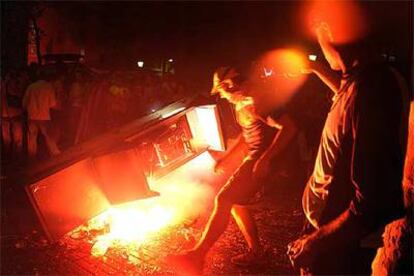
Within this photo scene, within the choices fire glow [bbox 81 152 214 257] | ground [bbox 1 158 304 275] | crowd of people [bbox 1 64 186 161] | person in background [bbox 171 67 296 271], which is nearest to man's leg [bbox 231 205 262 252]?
person in background [bbox 171 67 296 271]

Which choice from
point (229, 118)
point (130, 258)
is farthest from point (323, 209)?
point (229, 118)

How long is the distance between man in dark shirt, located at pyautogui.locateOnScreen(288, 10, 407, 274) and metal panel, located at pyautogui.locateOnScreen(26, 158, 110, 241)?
3603 mm

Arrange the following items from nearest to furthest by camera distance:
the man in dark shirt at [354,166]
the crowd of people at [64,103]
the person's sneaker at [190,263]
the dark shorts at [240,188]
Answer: the man in dark shirt at [354,166], the person's sneaker at [190,263], the dark shorts at [240,188], the crowd of people at [64,103]

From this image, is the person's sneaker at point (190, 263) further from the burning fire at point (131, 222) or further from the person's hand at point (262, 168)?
the burning fire at point (131, 222)

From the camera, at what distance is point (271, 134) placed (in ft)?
16.3

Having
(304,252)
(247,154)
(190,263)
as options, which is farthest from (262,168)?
(304,252)

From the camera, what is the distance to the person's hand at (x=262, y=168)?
15.1ft

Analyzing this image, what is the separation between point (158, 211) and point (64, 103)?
623 cm

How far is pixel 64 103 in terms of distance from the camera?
11844mm

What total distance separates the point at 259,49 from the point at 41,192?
2173 cm

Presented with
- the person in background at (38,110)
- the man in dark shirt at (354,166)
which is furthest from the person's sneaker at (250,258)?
the person in background at (38,110)

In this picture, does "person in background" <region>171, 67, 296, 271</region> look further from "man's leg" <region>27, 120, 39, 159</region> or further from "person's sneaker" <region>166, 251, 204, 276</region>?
"man's leg" <region>27, 120, 39, 159</region>

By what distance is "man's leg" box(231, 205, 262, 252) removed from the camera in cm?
523

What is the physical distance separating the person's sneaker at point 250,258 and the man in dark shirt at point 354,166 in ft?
9.39
